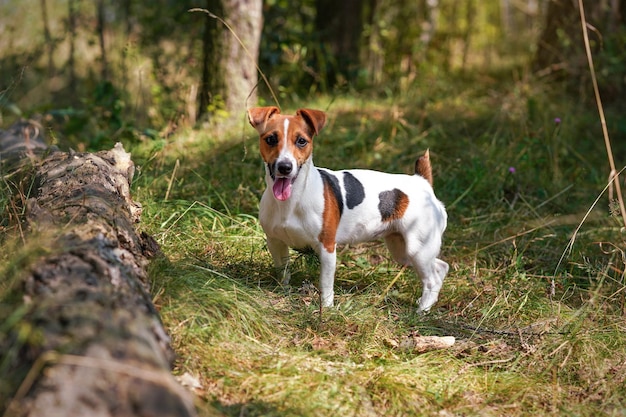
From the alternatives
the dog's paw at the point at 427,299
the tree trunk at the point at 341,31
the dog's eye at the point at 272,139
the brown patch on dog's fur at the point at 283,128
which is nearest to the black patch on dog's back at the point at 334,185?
the brown patch on dog's fur at the point at 283,128

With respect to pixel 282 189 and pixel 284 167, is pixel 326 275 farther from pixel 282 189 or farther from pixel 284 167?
pixel 284 167

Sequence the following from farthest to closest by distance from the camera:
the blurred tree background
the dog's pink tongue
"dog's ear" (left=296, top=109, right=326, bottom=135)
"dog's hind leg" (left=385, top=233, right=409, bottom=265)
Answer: the blurred tree background → "dog's hind leg" (left=385, top=233, right=409, bottom=265) → "dog's ear" (left=296, top=109, right=326, bottom=135) → the dog's pink tongue

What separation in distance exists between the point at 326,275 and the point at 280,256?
0.41m

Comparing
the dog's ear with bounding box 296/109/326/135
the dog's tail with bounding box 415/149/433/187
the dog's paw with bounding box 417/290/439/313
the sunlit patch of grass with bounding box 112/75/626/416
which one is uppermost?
the dog's ear with bounding box 296/109/326/135

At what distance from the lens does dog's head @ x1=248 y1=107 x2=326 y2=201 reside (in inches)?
163

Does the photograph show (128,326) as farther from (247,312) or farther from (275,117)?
(275,117)

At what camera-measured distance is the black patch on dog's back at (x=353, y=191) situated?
4.60m

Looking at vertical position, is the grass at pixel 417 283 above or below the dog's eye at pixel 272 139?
below

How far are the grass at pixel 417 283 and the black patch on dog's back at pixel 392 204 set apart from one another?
0.46 meters

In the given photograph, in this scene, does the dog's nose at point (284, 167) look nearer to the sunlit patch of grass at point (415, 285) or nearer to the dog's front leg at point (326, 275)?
the dog's front leg at point (326, 275)

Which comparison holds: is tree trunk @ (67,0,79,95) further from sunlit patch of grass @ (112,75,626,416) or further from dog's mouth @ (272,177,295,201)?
dog's mouth @ (272,177,295,201)

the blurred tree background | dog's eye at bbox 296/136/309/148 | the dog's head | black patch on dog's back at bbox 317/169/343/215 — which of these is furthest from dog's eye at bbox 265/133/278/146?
the blurred tree background

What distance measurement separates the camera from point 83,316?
8.97 ft

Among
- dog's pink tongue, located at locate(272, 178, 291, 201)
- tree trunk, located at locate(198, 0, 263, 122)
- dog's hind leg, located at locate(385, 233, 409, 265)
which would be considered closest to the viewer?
dog's pink tongue, located at locate(272, 178, 291, 201)
